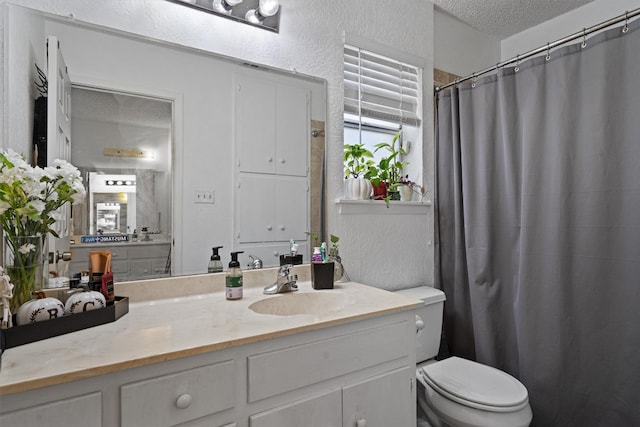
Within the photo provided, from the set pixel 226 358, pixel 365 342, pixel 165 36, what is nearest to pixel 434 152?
pixel 365 342

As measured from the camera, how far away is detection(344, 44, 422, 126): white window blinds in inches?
72.7

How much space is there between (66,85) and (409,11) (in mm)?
1791

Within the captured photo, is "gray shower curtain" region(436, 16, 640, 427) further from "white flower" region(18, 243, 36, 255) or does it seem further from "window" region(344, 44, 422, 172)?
"white flower" region(18, 243, 36, 255)

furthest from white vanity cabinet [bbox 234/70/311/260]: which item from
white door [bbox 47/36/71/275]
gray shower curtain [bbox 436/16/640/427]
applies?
gray shower curtain [bbox 436/16/640/427]

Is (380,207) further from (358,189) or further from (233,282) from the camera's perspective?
(233,282)

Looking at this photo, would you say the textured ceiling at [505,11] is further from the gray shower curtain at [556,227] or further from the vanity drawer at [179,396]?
the vanity drawer at [179,396]

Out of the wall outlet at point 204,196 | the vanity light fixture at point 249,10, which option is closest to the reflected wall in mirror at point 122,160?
the wall outlet at point 204,196

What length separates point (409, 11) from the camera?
201 centimetres

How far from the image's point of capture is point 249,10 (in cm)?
148

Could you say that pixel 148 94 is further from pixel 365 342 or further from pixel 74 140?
pixel 365 342

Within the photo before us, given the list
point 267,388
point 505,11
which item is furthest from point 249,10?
point 505,11

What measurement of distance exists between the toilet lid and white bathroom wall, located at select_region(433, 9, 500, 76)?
5.84ft

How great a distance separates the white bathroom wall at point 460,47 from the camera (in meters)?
2.21

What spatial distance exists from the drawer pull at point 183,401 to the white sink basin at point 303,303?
1.62 ft
